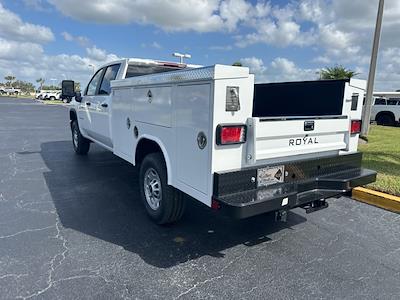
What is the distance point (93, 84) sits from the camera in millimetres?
6434

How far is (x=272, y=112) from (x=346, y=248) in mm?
2090

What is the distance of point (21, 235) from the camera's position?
3.67m

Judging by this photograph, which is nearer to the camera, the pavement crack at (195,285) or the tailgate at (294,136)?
the pavement crack at (195,285)

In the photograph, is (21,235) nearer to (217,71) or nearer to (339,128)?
(217,71)

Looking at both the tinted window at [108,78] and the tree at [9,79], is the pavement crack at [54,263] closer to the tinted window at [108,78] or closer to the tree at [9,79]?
the tinted window at [108,78]

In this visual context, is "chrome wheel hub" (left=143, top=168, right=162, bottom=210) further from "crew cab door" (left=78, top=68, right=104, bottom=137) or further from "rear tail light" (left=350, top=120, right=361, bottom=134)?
"crew cab door" (left=78, top=68, right=104, bottom=137)

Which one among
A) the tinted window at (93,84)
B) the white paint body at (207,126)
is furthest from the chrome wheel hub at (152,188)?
the tinted window at (93,84)

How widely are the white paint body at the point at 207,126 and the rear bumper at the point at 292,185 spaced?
0.09 metres

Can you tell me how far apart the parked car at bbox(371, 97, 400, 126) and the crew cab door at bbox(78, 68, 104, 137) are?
765 inches

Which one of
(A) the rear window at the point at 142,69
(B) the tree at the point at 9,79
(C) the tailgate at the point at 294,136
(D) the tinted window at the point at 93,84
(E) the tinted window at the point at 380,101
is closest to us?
(C) the tailgate at the point at 294,136

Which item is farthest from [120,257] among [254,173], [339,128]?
[339,128]

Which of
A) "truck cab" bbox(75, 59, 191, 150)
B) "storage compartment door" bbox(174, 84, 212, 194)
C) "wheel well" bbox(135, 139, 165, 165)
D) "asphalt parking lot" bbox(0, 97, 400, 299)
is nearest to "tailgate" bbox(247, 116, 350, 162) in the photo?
"storage compartment door" bbox(174, 84, 212, 194)

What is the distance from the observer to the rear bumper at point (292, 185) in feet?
9.15

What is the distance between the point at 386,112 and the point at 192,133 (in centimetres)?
2105
